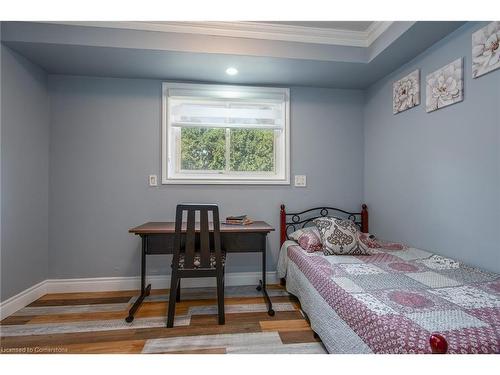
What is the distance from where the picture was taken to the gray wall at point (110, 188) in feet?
8.55

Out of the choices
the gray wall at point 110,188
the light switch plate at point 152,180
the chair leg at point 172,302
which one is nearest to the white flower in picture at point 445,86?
the gray wall at point 110,188

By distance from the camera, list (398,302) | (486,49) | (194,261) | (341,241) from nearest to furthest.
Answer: (398,302)
(486,49)
(194,261)
(341,241)

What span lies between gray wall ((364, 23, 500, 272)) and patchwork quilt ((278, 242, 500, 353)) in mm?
219

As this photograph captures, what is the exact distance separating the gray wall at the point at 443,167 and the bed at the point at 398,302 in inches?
8.0

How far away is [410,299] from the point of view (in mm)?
1271

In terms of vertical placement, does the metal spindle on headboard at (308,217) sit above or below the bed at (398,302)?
above

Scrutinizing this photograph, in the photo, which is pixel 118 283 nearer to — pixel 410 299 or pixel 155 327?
pixel 155 327

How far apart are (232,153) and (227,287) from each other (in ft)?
4.94

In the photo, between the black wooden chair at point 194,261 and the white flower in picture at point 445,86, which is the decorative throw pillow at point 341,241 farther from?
the white flower in picture at point 445,86

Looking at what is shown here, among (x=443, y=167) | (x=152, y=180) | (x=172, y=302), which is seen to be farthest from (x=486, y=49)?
(x=152, y=180)

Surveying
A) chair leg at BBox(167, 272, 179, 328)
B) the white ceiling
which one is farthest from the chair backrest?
the white ceiling

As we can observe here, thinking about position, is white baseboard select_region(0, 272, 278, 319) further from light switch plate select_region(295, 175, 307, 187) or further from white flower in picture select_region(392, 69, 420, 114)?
white flower in picture select_region(392, 69, 420, 114)

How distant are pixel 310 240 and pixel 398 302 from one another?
1.08 meters
